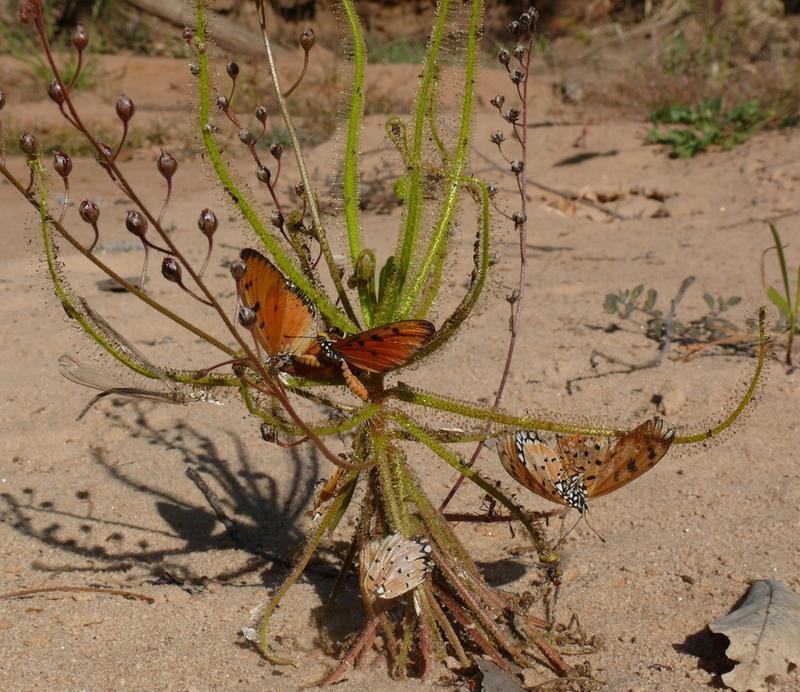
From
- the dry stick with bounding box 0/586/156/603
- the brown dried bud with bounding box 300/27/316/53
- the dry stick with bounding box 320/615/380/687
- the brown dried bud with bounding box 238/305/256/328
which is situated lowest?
the dry stick with bounding box 0/586/156/603

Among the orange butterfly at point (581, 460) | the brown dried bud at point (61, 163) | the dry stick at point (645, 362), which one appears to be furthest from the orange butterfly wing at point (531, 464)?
the dry stick at point (645, 362)

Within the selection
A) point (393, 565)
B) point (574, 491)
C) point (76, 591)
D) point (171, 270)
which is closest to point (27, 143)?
point (171, 270)

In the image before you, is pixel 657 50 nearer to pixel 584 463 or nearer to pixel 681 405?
pixel 681 405

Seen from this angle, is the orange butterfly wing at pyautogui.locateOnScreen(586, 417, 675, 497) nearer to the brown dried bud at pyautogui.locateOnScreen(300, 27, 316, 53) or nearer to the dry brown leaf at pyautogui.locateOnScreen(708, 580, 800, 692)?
the dry brown leaf at pyautogui.locateOnScreen(708, 580, 800, 692)

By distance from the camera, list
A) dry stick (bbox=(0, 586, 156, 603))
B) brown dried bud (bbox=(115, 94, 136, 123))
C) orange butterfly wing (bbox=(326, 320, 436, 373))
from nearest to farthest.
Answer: brown dried bud (bbox=(115, 94, 136, 123)) < orange butterfly wing (bbox=(326, 320, 436, 373)) < dry stick (bbox=(0, 586, 156, 603))

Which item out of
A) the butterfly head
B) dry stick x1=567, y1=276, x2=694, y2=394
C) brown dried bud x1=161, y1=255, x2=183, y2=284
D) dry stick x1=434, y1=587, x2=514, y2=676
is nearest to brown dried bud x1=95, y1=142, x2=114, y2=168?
brown dried bud x1=161, y1=255, x2=183, y2=284

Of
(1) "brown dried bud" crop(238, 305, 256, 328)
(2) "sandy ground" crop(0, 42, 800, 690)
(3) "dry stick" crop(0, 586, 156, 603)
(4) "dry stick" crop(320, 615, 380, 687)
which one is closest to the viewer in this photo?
(1) "brown dried bud" crop(238, 305, 256, 328)

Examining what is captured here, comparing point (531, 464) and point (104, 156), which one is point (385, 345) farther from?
point (104, 156)

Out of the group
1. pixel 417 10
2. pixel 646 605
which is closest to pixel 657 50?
pixel 417 10
